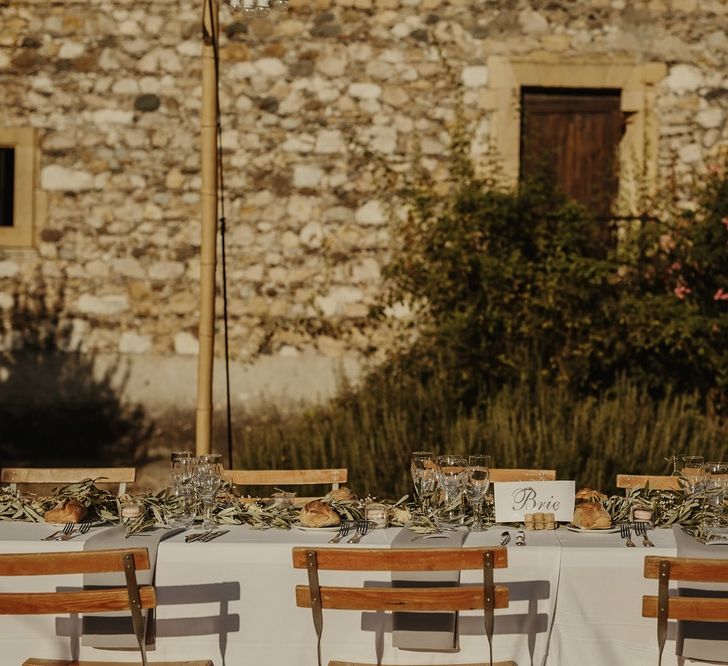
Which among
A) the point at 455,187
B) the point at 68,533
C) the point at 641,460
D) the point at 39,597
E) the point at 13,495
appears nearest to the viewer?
the point at 39,597

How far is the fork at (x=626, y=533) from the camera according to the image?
10.7ft

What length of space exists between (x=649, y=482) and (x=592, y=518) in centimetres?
92

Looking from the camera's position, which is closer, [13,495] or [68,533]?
[68,533]

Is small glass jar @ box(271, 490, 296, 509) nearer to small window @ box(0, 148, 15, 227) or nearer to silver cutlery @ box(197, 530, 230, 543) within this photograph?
silver cutlery @ box(197, 530, 230, 543)

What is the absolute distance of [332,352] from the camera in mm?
8477

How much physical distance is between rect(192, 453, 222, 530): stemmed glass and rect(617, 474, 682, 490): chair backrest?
1569mm

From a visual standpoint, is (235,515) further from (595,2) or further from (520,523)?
(595,2)

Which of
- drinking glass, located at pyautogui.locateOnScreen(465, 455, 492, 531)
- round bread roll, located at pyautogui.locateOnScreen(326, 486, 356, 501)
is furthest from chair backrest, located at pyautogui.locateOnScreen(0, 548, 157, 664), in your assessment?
drinking glass, located at pyautogui.locateOnScreen(465, 455, 492, 531)

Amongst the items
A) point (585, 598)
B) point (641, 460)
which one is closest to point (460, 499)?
point (585, 598)

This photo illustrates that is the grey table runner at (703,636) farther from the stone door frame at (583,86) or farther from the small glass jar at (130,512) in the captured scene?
the stone door frame at (583,86)

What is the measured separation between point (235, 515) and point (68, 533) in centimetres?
51

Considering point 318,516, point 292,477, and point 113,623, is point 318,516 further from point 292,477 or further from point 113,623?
point 292,477

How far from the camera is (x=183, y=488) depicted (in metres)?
3.58

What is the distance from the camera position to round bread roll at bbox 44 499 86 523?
3521 millimetres
